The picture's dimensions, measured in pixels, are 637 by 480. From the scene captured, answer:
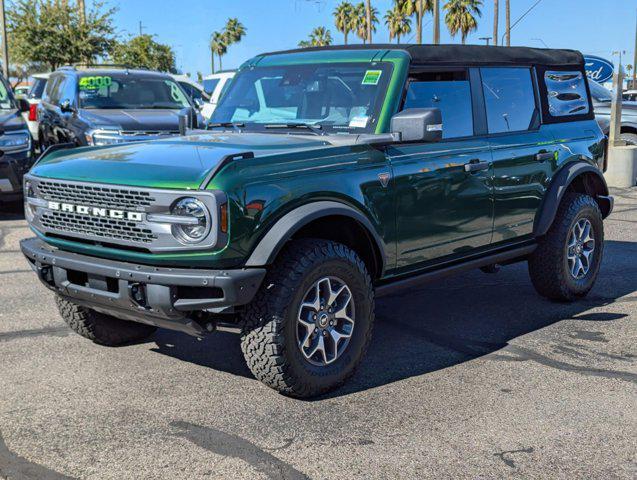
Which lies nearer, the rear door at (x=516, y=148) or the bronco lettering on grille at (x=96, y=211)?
the bronco lettering on grille at (x=96, y=211)

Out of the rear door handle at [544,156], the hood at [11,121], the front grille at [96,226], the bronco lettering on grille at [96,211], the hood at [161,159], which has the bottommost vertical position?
the front grille at [96,226]

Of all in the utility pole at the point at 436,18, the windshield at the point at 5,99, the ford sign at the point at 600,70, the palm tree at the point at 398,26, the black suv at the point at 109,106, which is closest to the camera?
the windshield at the point at 5,99

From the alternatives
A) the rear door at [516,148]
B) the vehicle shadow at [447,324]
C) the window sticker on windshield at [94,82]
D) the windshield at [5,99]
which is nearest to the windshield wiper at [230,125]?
the vehicle shadow at [447,324]

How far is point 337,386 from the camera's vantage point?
14.5 ft

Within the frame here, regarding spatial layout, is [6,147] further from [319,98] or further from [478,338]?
[478,338]

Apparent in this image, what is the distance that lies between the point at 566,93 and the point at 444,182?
2037 mm

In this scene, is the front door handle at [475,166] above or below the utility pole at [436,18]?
below

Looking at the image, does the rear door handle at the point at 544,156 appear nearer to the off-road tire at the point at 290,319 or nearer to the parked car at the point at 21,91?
the off-road tire at the point at 290,319

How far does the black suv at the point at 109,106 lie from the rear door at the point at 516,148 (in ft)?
21.2

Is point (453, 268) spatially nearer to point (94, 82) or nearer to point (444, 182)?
point (444, 182)

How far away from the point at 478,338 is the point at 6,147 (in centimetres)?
722

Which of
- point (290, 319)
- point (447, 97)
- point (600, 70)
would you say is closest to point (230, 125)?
point (447, 97)

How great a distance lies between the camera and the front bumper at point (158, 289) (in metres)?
3.84

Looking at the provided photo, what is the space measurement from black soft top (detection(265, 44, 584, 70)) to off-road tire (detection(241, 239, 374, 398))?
150 centimetres
